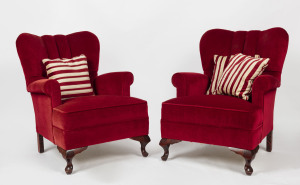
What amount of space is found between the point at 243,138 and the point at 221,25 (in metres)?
1.77

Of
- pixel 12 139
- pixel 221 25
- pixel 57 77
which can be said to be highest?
pixel 221 25

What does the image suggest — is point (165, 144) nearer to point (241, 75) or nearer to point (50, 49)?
point (241, 75)

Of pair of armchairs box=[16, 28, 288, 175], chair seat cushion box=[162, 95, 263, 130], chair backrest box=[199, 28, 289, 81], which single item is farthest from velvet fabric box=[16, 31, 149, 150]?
chair backrest box=[199, 28, 289, 81]

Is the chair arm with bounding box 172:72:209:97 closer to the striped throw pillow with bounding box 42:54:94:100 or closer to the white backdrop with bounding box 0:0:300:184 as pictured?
the white backdrop with bounding box 0:0:300:184

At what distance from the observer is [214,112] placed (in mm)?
3051

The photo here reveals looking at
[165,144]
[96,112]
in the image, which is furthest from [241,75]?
[96,112]

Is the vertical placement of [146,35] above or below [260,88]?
above

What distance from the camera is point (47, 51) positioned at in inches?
149

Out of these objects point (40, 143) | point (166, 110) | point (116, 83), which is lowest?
point (40, 143)

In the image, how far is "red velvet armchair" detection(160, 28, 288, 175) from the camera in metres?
2.99

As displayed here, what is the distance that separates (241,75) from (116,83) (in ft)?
3.50

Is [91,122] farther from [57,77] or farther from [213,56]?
[213,56]

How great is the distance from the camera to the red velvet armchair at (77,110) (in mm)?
3084

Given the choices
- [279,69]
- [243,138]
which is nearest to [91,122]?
[243,138]
